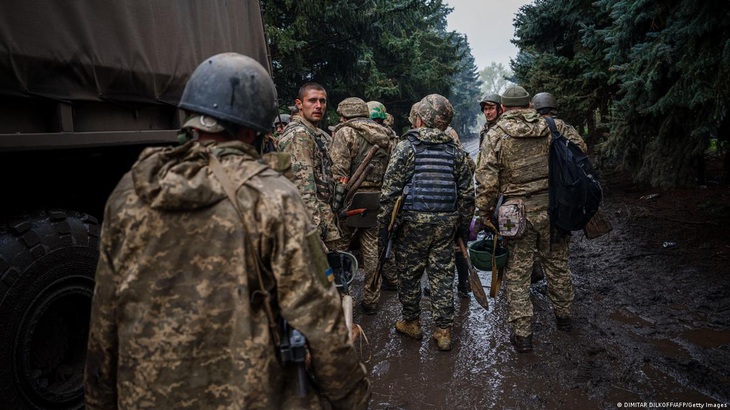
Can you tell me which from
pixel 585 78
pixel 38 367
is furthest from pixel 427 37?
pixel 38 367

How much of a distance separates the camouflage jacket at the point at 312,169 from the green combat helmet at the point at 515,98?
6.13ft

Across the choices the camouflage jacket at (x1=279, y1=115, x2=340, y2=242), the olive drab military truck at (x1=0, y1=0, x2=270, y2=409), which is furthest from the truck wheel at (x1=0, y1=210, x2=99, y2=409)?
the camouflage jacket at (x1=279, y1=115, x2=340, y2=242)

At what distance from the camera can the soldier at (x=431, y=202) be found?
4.23m

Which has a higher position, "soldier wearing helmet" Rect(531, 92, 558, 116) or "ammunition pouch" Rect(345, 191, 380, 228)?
"soldier wearing helmet" Rect(531, 92, 558, 116)

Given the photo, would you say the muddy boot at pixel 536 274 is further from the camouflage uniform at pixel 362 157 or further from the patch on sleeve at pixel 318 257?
the patch on sleeve at pixel 318 257

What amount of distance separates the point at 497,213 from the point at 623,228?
4.49m

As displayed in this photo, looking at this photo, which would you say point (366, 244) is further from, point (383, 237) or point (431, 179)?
point (431, 179)

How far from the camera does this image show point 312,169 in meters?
4.16

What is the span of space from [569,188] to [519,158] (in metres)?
0.52

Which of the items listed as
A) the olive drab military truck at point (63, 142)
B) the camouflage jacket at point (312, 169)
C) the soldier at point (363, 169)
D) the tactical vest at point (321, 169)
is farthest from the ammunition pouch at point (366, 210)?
the olive drab military truck at point (63, 142)

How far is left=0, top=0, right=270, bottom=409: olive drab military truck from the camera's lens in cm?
233

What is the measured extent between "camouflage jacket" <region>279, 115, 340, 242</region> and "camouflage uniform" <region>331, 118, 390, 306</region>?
73cm

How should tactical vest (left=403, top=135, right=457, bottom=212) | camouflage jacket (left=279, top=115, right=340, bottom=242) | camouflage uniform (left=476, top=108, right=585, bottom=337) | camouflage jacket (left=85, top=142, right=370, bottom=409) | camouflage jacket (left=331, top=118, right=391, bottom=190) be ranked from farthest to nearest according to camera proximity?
camouflage jacket (left=331, top=118, right=391, bottom=190) < camouflage uniform (left=476, top=108, right=585, bottom=337) < tactical vest (left=403, top=135, right=457, bottom=212) < camouflage jacket (left=279, top=115, right=340, bottom=242) < camouflage jacket (left=85, top=142, right=370, bottom=409)

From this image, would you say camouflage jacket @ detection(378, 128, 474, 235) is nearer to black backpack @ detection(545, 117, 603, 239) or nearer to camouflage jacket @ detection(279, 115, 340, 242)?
camouflage jacket @ detection(279, 115, 340, 242)
